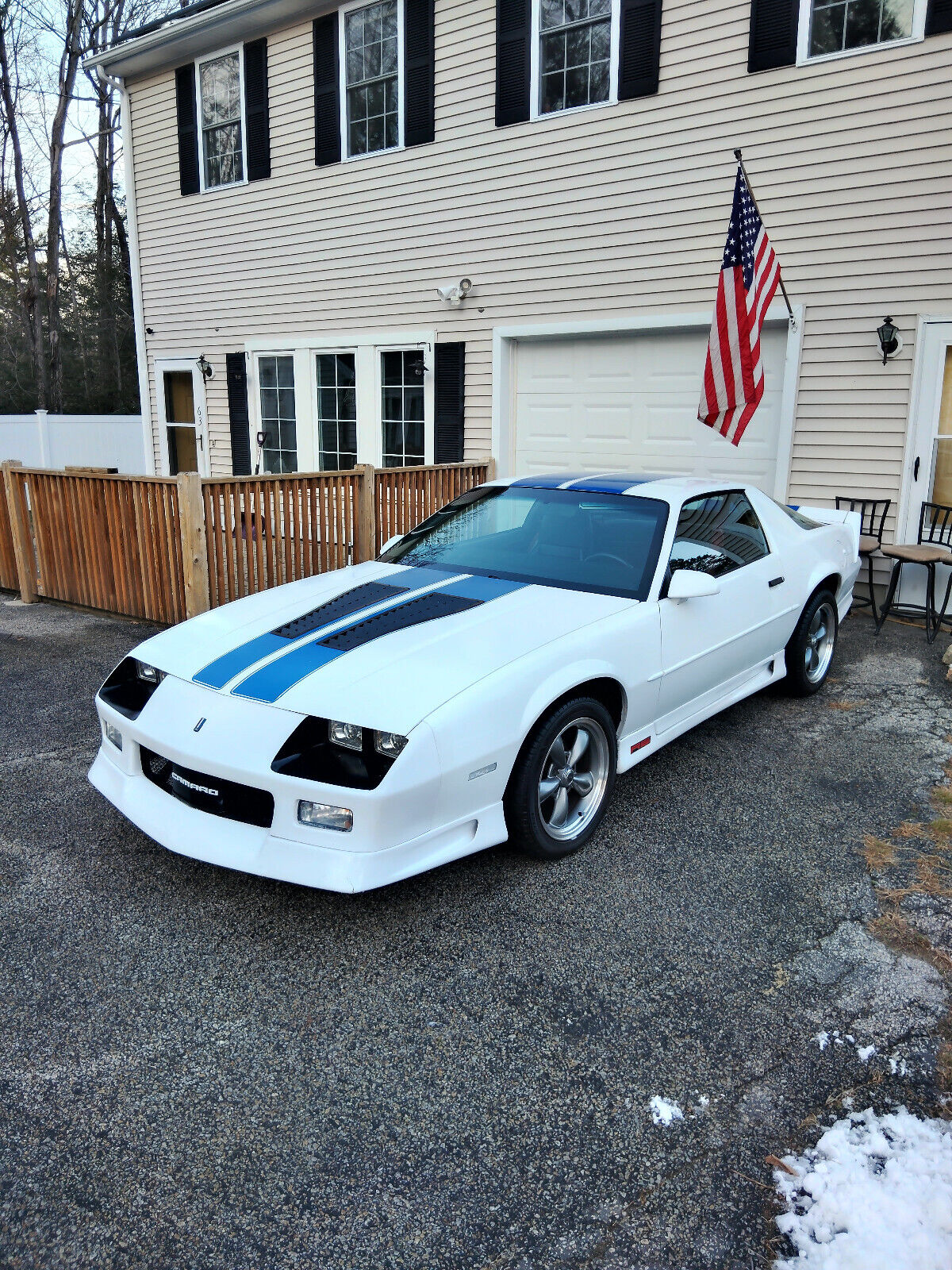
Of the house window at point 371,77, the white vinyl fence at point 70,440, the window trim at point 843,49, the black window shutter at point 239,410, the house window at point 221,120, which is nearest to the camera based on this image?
the window trim at point 843,49

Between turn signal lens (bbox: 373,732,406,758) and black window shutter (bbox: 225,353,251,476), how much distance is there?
9.45m

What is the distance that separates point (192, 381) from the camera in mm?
12211

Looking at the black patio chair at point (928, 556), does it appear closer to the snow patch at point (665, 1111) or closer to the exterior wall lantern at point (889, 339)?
the exterior wall lantern at point (889, 339)

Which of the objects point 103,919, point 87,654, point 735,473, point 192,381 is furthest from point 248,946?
point 192,381

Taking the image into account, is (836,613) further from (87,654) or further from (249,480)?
(87,654)

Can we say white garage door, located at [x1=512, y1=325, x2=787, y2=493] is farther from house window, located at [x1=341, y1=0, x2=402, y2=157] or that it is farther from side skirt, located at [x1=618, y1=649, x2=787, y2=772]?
side skirt, located at [x1=618, y1=649, x2=787, y2=772]

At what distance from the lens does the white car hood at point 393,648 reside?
9.20 feet

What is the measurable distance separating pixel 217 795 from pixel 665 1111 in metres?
1.61

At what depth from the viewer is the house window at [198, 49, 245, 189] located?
11062 mm

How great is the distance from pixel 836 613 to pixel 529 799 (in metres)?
3.23

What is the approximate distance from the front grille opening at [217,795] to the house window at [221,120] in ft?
33.7

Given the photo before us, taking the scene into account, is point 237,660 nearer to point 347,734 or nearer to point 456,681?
point 347,734

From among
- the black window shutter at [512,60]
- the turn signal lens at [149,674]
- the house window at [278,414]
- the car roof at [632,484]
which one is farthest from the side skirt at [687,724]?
the house window at [278,414]

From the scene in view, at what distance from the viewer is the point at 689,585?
3.66 m
